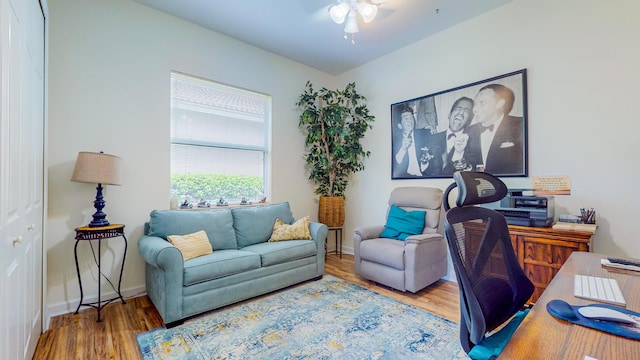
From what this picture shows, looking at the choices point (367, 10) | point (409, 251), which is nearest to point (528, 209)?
Result: point (409, 251)

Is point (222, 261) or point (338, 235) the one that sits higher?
point (222, 261)

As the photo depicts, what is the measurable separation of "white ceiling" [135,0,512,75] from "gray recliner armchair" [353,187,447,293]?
190 cm

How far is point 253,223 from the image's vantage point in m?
3.11

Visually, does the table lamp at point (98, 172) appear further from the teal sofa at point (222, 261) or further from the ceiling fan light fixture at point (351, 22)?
the ceiling fan light fixture at point (351, 22)

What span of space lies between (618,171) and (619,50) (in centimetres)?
98

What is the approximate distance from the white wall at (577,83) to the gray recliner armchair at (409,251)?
88cm

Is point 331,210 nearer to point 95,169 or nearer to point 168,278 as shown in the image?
point 168,278

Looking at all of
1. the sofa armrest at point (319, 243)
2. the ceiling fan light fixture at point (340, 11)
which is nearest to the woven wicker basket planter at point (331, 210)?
the sofa armrest at point (319, 243)

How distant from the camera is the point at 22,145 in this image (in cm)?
149

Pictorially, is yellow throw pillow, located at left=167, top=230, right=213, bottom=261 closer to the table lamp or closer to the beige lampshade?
the table lamp

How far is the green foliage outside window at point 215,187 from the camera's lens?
3115 millimetres

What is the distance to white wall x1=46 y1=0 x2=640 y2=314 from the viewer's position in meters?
2.22

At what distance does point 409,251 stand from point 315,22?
265 centimetres

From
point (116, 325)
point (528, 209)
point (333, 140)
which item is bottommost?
point (116, 325)
